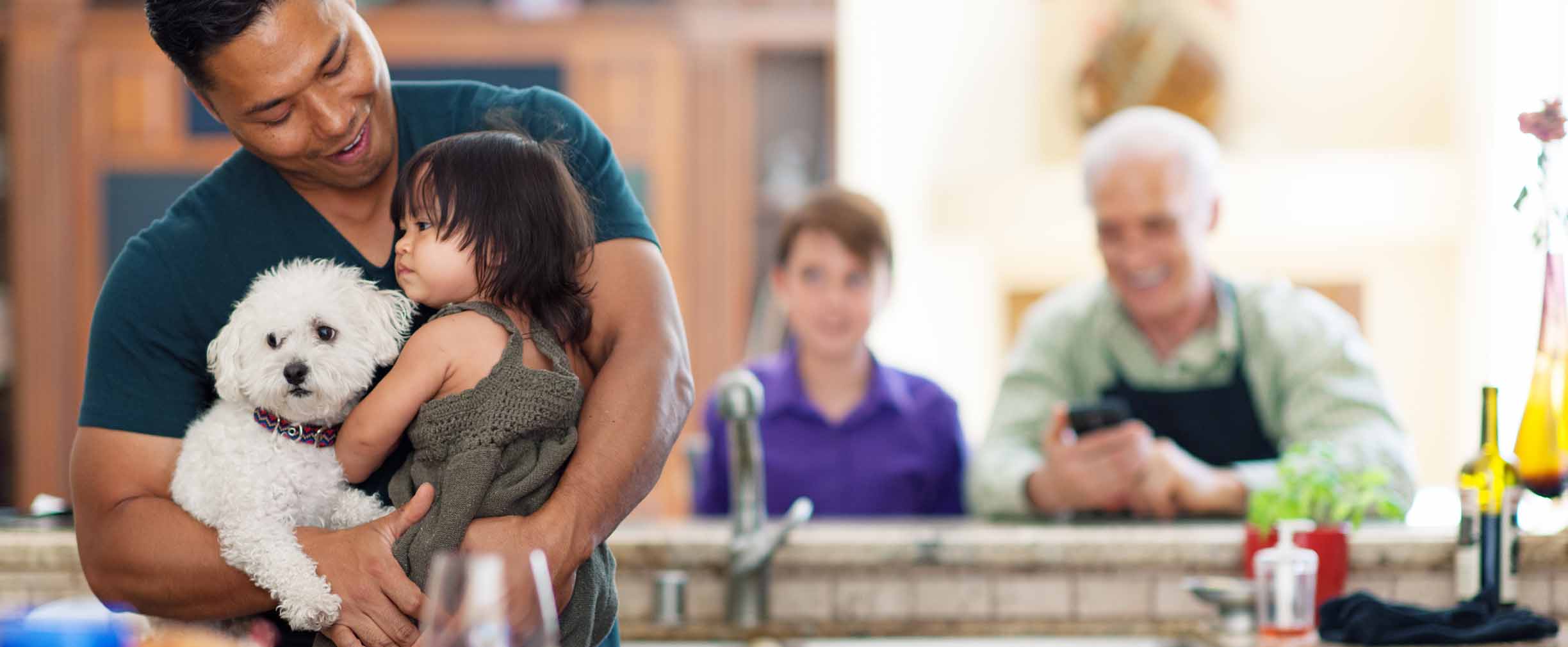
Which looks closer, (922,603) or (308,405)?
(308,405)

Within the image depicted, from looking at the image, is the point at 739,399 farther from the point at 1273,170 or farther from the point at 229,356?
the point at 1273,170

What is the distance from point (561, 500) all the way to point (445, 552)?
10 centimetres

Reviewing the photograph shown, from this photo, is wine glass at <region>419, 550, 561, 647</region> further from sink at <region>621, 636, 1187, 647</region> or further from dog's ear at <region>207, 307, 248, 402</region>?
sink at <region>621, 636, 1187, 647</region>

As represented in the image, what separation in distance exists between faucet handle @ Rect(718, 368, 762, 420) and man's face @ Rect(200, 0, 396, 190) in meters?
0.72

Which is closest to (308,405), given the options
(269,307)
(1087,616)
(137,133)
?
(269,307)

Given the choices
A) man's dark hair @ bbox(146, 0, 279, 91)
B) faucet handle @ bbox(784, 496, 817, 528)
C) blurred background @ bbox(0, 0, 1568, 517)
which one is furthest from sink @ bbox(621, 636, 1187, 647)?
blurred background @ bbox(0, 0, 1568, 517)

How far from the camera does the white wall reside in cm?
468

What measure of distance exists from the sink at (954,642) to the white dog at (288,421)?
2.77 feet

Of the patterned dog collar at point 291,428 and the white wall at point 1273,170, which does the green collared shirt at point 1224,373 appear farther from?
the white wall at point 1273,170

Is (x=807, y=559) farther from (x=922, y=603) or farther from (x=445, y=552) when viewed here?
(x=445, y=552)

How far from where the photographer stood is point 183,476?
1218mm

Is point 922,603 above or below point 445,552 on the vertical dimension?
below

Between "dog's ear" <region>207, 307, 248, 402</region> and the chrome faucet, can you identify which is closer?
"dog's ear" <region>207, 307, 248, 402</region>

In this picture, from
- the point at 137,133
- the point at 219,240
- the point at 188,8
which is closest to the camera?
the point at 188,8
